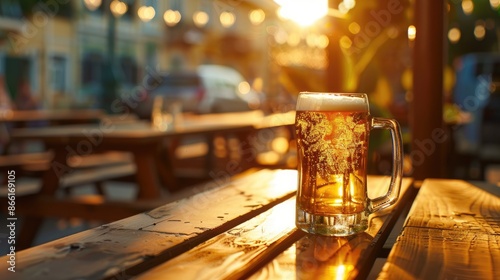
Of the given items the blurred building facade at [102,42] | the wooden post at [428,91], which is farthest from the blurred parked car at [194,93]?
the wooden post at [428,91]

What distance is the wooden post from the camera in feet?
7.51

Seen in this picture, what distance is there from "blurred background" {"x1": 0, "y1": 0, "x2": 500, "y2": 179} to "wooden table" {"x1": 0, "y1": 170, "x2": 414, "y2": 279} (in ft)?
3.18

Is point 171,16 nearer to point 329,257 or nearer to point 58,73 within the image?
point 58,73

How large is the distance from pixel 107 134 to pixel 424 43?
226 cm

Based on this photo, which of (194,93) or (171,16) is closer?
(194,93)

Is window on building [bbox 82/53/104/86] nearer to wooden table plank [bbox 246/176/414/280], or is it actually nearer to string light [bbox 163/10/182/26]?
string light [bbox 163/10/182/26]

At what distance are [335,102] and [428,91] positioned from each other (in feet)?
4.83

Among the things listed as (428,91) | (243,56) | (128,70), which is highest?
(243,56)

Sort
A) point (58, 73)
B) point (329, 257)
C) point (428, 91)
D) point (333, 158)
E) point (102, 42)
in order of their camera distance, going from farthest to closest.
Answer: point (102, 42)
point (58, 73)
point (428, 91)
point (333, 158)
point (329, 257)

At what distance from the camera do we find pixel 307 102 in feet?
3.38

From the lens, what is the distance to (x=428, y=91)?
239 cm

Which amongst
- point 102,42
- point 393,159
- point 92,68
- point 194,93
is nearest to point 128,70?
point 102,42

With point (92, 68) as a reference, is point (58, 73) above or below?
below

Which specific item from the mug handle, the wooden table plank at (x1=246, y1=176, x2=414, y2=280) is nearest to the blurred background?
the mug handle
